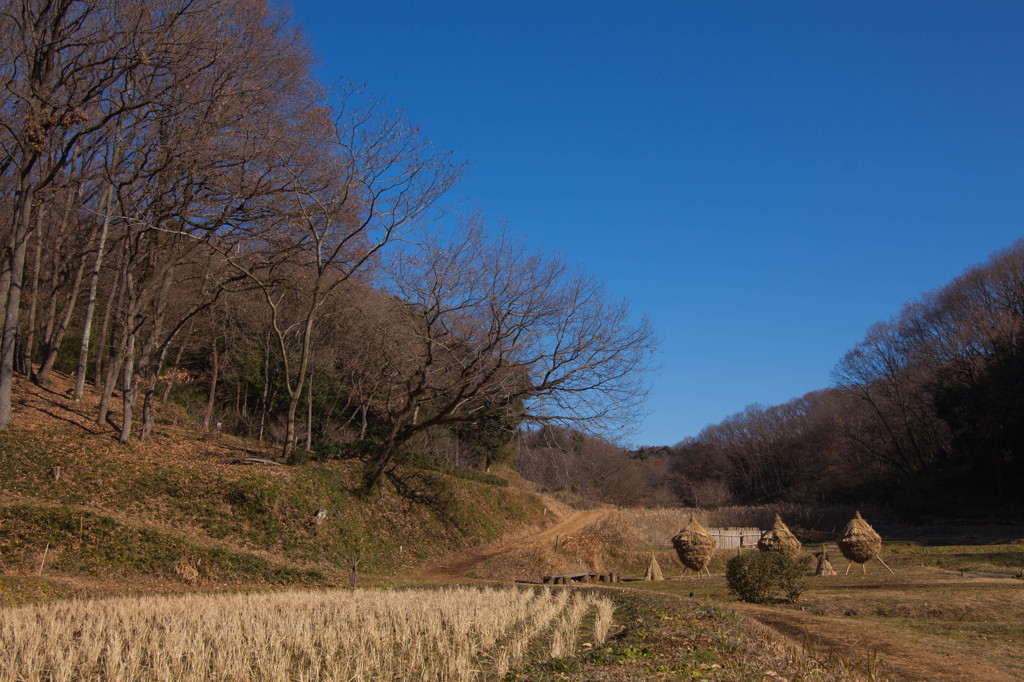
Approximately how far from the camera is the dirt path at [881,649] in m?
7.59

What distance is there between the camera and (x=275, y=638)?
23.8ft

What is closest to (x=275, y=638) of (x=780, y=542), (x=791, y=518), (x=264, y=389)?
(x=780, y=542)

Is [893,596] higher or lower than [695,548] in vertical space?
lower

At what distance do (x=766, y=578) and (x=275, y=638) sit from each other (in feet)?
35.0

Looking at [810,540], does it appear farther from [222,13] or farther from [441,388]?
[222,13]

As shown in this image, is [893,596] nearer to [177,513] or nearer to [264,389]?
[177,513]

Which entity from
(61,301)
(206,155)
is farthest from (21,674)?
(61,301)

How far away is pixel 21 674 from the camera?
5832mm

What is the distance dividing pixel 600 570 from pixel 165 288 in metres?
17.9

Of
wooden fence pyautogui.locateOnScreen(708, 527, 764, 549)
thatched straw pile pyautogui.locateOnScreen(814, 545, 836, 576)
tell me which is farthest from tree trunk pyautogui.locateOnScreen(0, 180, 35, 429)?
wooden fence pyautogui.locateOnScreen(708, 527, 764, 549)

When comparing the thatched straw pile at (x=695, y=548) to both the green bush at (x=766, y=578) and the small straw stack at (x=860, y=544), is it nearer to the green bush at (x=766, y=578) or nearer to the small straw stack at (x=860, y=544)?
the small straw stack at (x=860, y=544)

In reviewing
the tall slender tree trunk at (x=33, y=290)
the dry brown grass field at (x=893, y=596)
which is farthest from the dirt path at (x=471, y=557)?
the tall slender tree trunk at (x=33, y=290)

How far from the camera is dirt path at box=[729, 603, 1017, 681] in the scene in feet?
24.9

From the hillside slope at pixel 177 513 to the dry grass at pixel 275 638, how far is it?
9.42 feet
